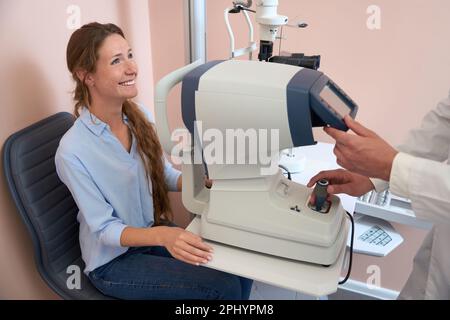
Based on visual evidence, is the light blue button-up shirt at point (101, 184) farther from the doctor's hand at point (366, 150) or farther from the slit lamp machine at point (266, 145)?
the doctor's hand at point (366, 150)

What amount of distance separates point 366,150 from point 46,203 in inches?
35.5

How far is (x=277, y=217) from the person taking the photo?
0.80m

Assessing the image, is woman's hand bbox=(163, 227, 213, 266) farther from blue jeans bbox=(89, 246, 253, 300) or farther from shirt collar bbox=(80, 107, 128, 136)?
shirt collar bbox=(80, 107, 128, 136)

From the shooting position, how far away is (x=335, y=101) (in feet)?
2.43

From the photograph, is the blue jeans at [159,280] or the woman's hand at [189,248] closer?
the woman's hand at [189,248]

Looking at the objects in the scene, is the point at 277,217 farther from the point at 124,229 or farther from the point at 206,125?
the point at 124,229

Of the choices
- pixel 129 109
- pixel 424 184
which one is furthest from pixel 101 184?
pixel 424 184

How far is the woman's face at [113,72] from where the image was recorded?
100 centimetres

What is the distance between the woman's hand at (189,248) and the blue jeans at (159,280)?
0.65 ft

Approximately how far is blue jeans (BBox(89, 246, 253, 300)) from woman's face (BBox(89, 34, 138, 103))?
0.49 m

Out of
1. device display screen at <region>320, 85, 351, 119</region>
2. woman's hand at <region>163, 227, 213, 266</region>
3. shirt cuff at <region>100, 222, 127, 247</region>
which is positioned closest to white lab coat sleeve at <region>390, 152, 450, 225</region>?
device display screen at <region>320, 85, 351, 119</region>

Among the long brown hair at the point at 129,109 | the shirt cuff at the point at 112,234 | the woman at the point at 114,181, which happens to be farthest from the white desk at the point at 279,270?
the long brown hair at the point at 129,109

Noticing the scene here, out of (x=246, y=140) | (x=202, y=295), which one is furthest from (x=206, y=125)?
(x=202, y=295)

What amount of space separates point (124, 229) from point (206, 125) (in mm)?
434
